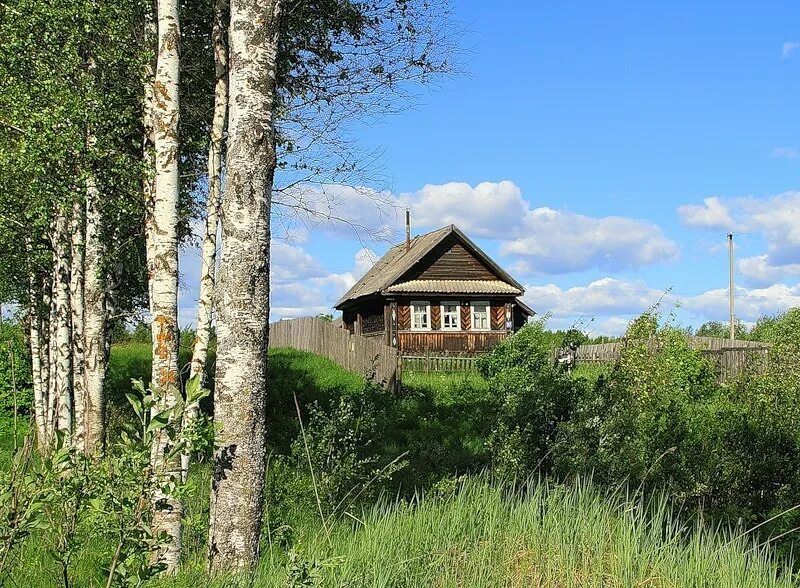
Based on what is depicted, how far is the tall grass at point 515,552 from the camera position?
207 inches

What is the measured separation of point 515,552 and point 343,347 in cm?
2402

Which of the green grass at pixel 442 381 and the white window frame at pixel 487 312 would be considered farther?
the white window frame at pixel 487 312

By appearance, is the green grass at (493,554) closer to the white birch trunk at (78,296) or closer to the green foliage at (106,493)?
the green foliage at (106,493)

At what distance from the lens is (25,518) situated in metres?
3.68

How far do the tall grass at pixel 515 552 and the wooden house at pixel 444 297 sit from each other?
31.9 m

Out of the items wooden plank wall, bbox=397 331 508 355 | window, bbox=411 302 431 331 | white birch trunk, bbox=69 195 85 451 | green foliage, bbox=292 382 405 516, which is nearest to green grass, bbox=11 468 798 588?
green foliage, bbox=292 382 405 516

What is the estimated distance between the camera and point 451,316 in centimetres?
4012

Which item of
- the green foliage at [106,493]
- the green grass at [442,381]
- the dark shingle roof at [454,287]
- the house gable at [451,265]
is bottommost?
the green grass at [442,381]

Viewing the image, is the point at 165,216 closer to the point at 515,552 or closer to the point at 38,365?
the point at 515,552

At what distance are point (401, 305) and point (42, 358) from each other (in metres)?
23.8

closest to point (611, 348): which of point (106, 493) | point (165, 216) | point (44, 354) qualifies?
point (44, 354)

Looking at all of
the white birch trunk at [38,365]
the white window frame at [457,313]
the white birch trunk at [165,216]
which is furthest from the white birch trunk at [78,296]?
the white window frame at [457,313]

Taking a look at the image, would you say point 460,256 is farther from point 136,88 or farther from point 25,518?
point 25,518

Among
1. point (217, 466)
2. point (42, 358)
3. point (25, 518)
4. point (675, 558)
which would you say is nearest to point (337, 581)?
point (217, 466)
